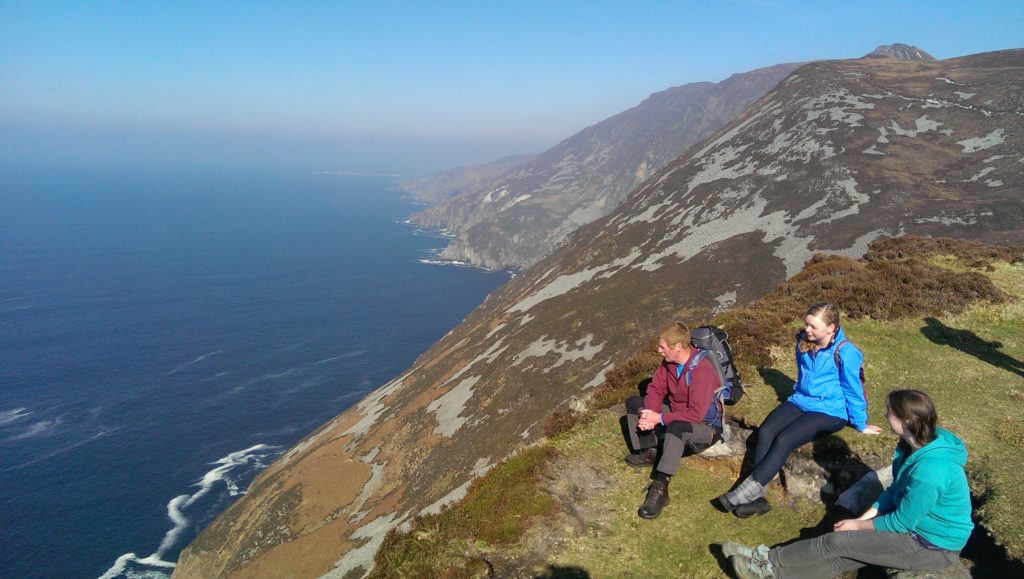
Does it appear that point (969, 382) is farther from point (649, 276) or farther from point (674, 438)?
point (649, 276)

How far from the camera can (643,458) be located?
11352 mm

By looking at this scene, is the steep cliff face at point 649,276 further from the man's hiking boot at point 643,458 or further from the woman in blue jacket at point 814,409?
the woman in blue jacket at point 814,409

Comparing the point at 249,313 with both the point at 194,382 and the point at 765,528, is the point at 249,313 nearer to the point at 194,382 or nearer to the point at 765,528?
the point at 194,382

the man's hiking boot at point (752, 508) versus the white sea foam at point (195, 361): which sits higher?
the man's hiking boot at point (752, 508)

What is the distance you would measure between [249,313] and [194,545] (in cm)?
11531

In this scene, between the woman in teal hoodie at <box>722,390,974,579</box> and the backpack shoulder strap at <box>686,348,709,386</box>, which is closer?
the woman in teal hoodie at <box>722,390,974,579</box>

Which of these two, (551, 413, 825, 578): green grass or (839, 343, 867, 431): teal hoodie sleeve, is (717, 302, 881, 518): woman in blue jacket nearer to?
(839, 343, 867, 431): teal hoodie sleeve

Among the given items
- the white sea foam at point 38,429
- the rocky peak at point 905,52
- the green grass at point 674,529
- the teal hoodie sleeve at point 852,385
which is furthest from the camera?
the rocky peak at point 905,52

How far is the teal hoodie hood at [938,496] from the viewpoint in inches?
271

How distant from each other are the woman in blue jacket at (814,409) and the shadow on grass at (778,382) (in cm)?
301

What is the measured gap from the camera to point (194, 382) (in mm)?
109312

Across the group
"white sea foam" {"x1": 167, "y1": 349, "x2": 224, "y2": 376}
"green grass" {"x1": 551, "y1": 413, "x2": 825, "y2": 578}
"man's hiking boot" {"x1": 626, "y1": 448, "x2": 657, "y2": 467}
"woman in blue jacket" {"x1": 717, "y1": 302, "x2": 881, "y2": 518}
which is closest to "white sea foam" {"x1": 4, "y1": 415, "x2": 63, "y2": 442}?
"white sea foam" {"x1": 167, "y1": 349, "x2": 224, "y2": 376}

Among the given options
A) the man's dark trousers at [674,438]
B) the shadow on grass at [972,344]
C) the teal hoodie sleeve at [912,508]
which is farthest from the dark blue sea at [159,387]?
the shadow on grass at [972,344]

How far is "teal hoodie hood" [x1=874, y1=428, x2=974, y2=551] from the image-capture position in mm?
6891
